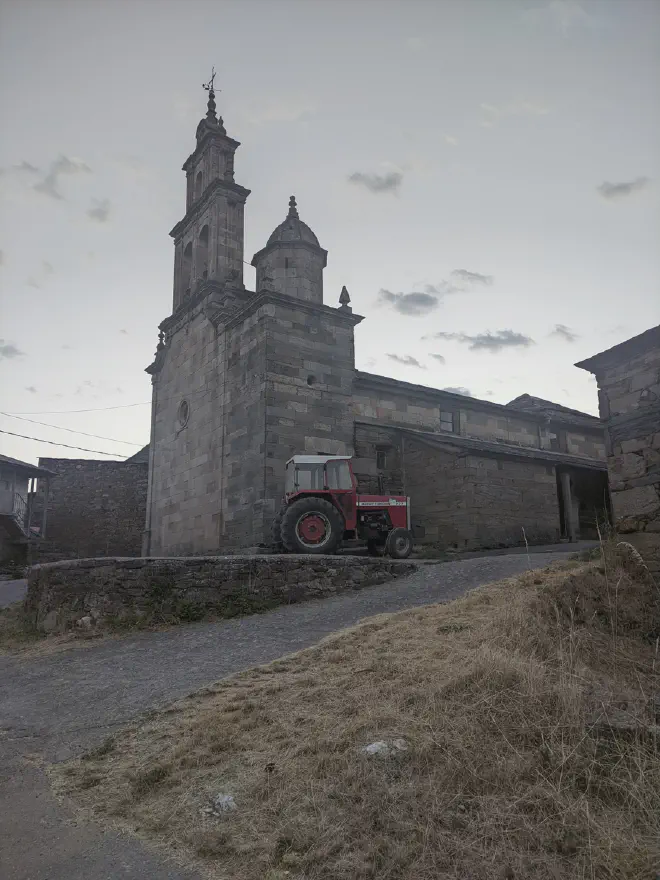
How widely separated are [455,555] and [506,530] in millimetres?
2577

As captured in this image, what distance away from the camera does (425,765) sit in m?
4.60

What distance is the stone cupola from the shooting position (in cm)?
2003

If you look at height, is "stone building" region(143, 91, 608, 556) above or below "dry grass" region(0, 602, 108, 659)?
above

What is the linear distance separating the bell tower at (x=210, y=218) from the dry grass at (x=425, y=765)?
1694 cm

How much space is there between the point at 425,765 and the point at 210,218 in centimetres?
2088

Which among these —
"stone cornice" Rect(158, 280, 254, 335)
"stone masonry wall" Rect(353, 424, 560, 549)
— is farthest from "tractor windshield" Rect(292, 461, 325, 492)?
"stone cornice" Rect(158, 280, 254, 335)

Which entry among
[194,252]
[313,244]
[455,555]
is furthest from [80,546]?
[455,555]

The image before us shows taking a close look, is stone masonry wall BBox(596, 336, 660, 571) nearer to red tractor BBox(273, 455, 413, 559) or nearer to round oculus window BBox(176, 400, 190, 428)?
red tractor BBox(273, 455, 413, 559)

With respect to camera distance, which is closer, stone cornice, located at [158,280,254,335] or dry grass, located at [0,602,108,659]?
dry grass, located at [0,602,108,659]

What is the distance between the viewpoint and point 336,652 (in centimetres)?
745

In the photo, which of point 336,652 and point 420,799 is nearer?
point 420,799

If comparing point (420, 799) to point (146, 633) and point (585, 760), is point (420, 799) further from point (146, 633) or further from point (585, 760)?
point (146, 633)

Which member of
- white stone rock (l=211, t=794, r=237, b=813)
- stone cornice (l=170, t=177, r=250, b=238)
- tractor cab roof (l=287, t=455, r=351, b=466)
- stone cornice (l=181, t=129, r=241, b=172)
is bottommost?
white stone rock (l=211, t=794, r=237, b=813)

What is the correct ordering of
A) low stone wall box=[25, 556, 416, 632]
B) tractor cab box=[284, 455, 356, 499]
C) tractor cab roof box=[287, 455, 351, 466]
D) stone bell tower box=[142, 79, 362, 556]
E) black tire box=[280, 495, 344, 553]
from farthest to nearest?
stone bell tower box=[142, 79, 362, 556]
tractor cab roof box=[287, 455, 351, 466]
tractor cab box=[284, 455, 356, 499]
black tire box=[280, 495, 344, 553]
low stone wall box=[25, 556, 416, 632]
